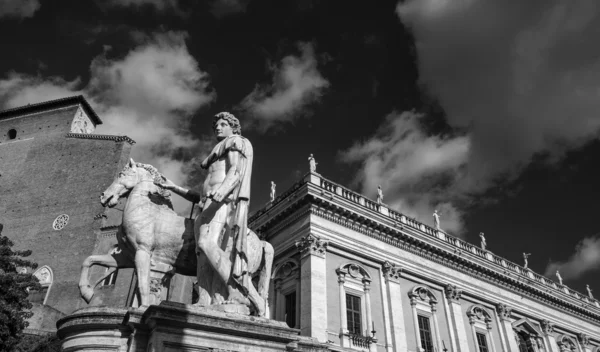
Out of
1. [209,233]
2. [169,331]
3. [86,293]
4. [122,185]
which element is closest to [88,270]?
[86,293]

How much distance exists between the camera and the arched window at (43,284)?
2756 centimetres

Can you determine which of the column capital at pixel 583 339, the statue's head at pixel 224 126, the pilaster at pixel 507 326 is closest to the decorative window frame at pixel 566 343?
the column capital at pixel 583 339

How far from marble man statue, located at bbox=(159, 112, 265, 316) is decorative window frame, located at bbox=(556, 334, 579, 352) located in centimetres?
3291

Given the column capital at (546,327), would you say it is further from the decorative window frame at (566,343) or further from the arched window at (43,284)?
the arched window at (43,284)

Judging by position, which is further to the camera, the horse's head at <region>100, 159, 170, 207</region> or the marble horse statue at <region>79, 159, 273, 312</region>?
the horse's head at <region>100, 159, 170, 207</region>

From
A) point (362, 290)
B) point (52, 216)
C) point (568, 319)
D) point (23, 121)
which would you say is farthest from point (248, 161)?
point (23, 121)

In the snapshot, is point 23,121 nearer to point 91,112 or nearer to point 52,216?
point 91,112

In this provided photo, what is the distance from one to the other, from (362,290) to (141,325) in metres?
18.2

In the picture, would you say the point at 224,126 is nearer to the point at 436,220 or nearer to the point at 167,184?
the point at 167,184

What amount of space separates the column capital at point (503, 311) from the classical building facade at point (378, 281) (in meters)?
0.06

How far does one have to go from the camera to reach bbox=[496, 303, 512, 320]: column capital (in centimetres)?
2764

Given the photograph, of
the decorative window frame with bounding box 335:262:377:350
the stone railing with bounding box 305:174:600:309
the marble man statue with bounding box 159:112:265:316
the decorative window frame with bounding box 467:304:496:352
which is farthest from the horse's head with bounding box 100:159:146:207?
the decorative window frame with bounding box 467:304:496:352

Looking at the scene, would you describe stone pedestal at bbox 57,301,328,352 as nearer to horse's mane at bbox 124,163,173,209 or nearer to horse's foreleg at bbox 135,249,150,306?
horse's foreleg at bbox 135,249,150,306

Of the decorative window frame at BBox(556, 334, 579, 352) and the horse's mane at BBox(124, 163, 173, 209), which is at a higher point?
the decorative window frame at BBox(556, 334, 579, 352)
